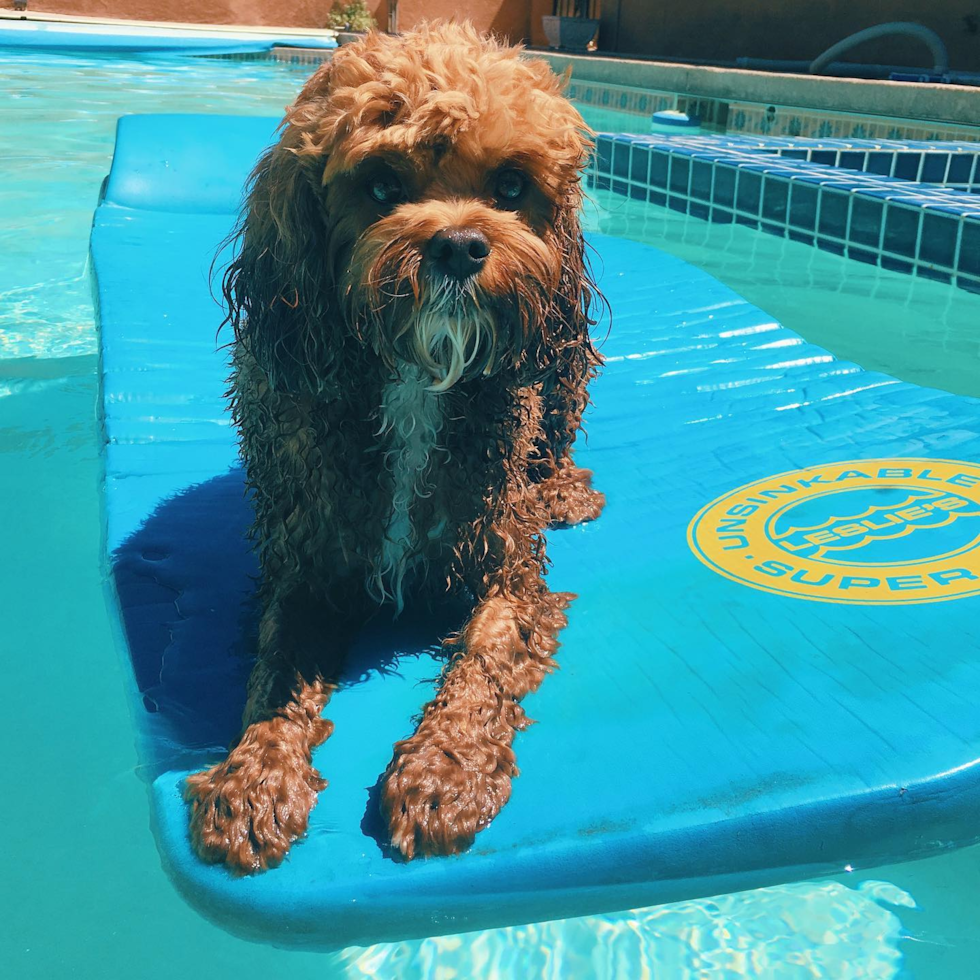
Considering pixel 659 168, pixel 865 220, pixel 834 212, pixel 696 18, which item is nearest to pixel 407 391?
pixel 865 220

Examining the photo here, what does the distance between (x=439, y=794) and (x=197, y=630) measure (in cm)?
119

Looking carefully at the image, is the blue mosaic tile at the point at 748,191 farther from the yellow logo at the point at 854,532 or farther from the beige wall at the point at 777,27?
the beige wall at the point at 777,27

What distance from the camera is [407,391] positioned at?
2910 millimetres

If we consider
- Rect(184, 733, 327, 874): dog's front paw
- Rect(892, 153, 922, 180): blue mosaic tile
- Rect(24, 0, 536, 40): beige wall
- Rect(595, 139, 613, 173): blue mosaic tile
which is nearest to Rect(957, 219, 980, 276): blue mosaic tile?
Rect(892, 153, 922, 180): blue mosaic tile

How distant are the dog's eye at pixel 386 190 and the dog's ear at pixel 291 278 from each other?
0.56 ft

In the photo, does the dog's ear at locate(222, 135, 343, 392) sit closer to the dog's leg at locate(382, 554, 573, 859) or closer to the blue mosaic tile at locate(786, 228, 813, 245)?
the dog's leg at locate(382, 554, 573, 859)

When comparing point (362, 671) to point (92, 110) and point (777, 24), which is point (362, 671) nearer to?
point (92, 110)

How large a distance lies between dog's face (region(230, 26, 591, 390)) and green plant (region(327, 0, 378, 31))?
26.6 m

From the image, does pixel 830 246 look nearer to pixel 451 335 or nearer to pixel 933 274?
pixel 933 274

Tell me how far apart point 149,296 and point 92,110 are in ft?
38.5

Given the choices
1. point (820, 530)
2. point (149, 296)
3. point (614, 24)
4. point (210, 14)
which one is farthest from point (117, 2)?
point (820, 530)

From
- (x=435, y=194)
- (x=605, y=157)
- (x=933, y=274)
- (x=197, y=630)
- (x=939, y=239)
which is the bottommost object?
(x=197, y=630)

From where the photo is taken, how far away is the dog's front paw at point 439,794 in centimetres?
248

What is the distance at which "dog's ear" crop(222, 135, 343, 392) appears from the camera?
272 centimetres
